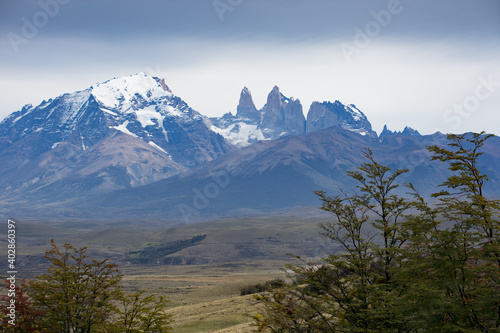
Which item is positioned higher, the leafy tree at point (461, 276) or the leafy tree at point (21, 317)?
the leafy tree at point (461, 276)

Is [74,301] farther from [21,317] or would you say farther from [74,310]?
[21,317]

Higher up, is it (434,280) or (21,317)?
(434,280)

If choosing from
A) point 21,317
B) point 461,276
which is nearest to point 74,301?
point 21,317

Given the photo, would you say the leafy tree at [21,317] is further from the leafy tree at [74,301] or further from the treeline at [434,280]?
the treeline at [434,280]

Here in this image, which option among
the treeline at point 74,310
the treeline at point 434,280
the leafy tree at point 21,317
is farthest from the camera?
the treeline at point 74,310

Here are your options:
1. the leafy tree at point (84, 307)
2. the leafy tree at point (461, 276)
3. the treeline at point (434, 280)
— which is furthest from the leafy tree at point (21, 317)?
the leafy tree at point (461, 276)

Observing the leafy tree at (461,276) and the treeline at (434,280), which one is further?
the treeline at (434,280)

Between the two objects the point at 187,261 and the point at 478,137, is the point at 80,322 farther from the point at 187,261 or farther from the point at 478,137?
the point at 187,261

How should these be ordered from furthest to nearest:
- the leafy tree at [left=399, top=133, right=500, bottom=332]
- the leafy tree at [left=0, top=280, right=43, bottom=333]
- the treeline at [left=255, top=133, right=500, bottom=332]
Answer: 1. the leafy tree at [left=0, top=280, right=43, bottom=333]
2. the treeline at [left=255, top=133, right=500, bottom=332]
3. the leafy tree at [left=399, top=133, right=500, bottom=332]

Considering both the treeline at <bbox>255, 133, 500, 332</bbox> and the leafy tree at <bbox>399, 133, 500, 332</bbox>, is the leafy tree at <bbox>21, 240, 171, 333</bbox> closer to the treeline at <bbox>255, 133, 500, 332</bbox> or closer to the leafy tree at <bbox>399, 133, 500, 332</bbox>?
the treeline at <bbox>255, 133, 500, 332</bbox>

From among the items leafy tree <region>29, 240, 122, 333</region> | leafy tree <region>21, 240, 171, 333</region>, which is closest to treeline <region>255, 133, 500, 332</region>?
Result: leafy tree <region>21, 240, 171, 333</region>

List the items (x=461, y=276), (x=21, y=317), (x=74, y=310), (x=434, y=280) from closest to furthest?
(x=461, y=276) → (x=434, y=280) → (x=21, y=317) → (x=74, y=310)

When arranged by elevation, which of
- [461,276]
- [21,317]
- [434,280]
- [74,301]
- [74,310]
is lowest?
[21,317]

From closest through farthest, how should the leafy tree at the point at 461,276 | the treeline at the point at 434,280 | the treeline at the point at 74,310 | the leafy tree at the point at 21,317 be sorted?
1. the leafy tree at the point at 461,276
2. the treeline at the point at 434,280
3. the leafy tree at the point at 21,317
4. the treeline at the point at 74,310
